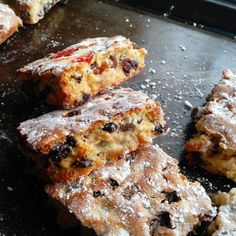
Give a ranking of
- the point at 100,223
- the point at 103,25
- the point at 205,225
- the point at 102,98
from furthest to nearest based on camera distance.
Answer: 1. the point at 103,25
2. the point at 102,98
3. the point at 205,225
4. the point at 100,223

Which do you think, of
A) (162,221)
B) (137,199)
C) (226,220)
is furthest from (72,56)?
(226,220)

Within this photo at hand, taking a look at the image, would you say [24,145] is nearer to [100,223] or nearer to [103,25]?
[100,223]

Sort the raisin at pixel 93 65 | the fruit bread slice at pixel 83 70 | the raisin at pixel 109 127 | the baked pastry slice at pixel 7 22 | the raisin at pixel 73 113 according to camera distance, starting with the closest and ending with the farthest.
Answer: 1. the raisin at pixel 109 127
2. the raisin at pixel 73 113
3. the fruit bread slice at pixel 83 70
4. the raisin at pixel 93 65
5. the baked pastry slice at pixel 7 22

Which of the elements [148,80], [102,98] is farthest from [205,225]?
[148,80]

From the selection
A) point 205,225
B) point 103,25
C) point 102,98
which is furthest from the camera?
point 103,25

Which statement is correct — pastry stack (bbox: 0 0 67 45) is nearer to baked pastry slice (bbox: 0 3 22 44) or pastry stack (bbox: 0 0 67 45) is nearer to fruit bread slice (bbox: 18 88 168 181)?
baked pastry slice (bbox: 0 3 22 44)

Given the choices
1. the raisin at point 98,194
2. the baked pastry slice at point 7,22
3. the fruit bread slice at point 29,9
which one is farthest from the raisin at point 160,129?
the fruit bread slice at point 29,9

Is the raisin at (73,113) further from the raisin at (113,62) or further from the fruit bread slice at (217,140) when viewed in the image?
the fruit bread slice at (217,140)

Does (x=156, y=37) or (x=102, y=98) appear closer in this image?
(x=102, y=98)

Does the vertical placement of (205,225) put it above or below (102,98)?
below
